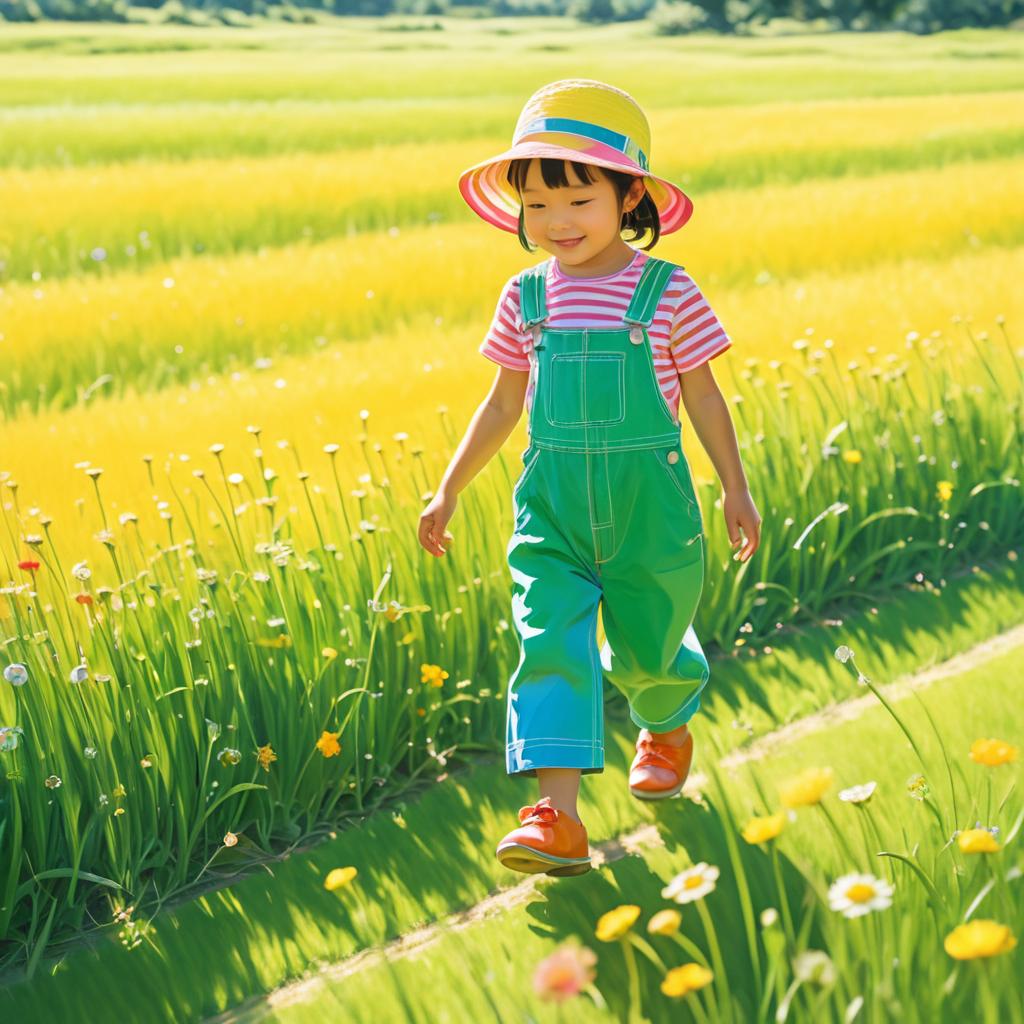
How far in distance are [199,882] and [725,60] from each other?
2845 centimetres

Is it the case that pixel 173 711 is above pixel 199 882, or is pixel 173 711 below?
above

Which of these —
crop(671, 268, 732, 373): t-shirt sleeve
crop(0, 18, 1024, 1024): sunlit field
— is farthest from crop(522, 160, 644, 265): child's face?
crop(0, 18, 1024, 1024): sunlit field

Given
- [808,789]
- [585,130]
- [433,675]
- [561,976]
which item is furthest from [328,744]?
[561,976]

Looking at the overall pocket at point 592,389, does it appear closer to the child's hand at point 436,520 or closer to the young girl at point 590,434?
the young girl at point 590,434

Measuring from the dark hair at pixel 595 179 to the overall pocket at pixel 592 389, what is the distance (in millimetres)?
255

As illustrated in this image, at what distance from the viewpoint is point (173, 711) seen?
321 cm

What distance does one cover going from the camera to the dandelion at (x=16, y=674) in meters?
2.85

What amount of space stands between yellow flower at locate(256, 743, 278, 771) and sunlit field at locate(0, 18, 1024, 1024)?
5 cm

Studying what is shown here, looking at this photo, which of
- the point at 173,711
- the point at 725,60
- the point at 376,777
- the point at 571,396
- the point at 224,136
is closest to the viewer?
the point at 571,396

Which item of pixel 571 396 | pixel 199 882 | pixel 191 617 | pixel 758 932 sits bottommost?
pixel 199 882

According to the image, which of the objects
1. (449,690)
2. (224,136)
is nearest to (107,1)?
(224,136)

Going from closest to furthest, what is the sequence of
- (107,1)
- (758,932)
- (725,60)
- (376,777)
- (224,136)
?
(758,932)
(376,777)
(224,136)
(725,60)
(107,1)

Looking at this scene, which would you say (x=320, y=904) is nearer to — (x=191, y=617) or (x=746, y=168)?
(x=191, y=617)

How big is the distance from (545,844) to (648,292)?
1.13 meters
